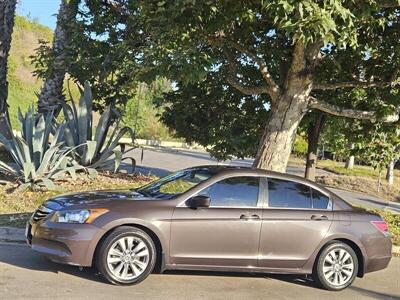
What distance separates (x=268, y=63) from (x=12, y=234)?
7.03 m

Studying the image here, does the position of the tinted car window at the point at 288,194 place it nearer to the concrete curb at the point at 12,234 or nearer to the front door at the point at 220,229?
the front door at the point at 220,229

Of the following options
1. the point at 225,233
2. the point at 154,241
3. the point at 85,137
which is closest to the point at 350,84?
the point at 85,137

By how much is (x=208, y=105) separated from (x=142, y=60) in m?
4.39

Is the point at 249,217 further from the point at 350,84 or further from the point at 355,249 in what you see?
the point at 350,84

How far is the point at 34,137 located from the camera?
1126 centimetres

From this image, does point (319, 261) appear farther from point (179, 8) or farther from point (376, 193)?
point (376, 193)

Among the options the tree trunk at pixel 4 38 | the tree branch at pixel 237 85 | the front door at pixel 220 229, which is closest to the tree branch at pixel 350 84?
the tree branch at pixel 237 85

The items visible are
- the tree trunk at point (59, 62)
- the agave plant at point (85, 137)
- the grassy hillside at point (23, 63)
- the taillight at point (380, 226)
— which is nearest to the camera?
the taillight at point (380, 226)

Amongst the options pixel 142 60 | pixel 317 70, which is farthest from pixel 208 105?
pixel 142 60

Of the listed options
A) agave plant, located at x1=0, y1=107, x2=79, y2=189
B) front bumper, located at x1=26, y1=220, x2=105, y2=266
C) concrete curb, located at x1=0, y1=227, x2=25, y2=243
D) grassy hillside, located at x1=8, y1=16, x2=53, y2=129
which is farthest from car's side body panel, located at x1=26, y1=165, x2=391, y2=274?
grassy hillside, located at x1=8, y1=16, x2=53, y2=129

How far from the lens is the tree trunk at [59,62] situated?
14047mm

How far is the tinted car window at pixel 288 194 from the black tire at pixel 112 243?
1.62m

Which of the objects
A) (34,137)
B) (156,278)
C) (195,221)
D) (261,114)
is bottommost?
(156,278)

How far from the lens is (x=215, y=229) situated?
6.84m
